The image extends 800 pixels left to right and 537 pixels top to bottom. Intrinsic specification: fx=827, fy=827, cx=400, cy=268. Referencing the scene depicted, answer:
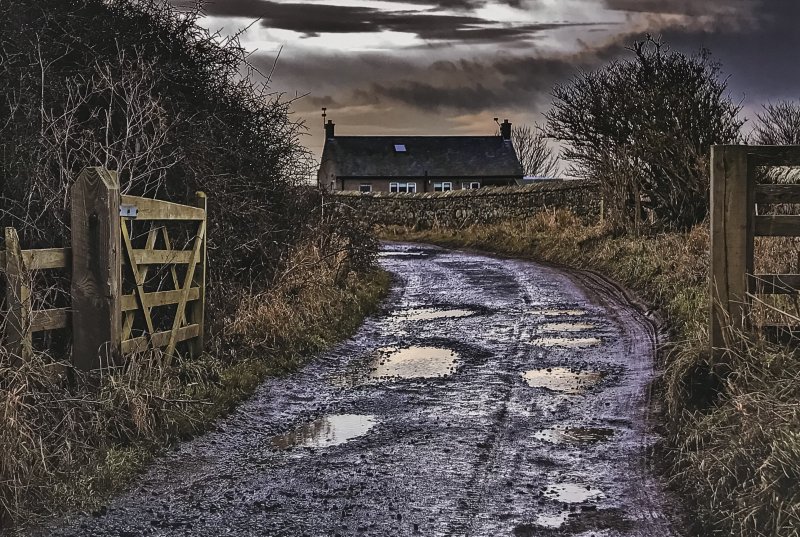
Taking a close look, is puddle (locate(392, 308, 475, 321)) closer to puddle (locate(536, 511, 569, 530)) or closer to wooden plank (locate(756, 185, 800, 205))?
wooden plank (locate(756, 185, 800, 205))

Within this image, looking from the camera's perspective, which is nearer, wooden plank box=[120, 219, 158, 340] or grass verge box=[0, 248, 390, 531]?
grass verge box=[0, 248, 390, 531]

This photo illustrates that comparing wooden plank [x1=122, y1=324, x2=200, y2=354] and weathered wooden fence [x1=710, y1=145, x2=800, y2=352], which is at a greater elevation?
weathered wooden fence [x1=710, y1=145, x2=800, y2=352]

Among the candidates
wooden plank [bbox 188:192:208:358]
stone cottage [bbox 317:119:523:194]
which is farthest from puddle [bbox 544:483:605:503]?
stone cottage [bbox 317:119:523:194]

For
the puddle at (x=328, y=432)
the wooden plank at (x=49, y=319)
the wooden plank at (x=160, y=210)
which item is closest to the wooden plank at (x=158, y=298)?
the wooden plank at (x=49, y=319)

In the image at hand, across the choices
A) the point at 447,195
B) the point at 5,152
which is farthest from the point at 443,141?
the point at 5,152

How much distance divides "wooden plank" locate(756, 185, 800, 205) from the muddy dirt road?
208 cm

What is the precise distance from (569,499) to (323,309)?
23.5 ft

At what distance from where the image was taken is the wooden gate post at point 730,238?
643 cm

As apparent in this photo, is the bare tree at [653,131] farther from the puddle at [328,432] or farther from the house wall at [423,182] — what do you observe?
the house wall at [423,182]

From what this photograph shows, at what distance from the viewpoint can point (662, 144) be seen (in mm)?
18438

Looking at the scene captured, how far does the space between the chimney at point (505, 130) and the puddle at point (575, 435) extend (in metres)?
60.9

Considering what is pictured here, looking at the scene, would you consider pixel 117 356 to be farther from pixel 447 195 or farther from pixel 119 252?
pixel 447 195

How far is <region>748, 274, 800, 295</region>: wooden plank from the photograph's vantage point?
20.6 feet

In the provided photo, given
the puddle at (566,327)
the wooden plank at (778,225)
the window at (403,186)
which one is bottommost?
the puddle at (566,327)
